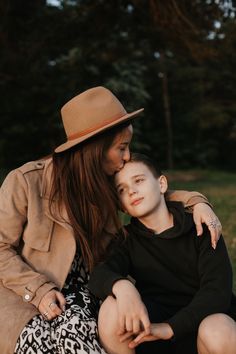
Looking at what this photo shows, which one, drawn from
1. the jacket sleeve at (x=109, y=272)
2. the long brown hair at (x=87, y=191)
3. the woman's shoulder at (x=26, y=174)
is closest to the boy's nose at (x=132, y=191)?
the long brown hair at (x=87, y=191)

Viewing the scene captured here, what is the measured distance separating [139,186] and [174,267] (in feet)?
1.49

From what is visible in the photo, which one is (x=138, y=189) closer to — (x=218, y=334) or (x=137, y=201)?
(x=137, y=201)

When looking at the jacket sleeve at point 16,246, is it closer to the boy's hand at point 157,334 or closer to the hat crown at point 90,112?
the hat crown at point 90,112

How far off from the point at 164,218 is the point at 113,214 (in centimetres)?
30

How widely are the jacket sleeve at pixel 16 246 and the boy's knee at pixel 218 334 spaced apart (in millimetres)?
825

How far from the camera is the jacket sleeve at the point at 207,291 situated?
2.46m

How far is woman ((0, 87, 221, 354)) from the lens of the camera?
2832 millimetres

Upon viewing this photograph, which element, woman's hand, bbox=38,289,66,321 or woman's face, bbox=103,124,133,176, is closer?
woman's hand, bbox=38,289,66,321

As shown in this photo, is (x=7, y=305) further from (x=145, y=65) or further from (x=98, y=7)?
(x=145, y=65)

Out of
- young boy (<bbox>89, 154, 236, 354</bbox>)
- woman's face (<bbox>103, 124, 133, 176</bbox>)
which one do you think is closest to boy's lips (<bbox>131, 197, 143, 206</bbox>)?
young boy (<bbox>89, 154, 236, 354</bbox>)

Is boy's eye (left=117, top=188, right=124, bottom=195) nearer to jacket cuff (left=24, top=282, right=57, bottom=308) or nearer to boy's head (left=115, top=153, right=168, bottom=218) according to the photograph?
boy's head (left=115, top=153, right=168, bottom=218)

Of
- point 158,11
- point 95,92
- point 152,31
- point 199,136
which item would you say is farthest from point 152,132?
point 95,92

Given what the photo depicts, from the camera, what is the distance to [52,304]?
2682mm

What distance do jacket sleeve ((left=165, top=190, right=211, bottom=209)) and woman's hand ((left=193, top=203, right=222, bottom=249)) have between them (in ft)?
0.39
